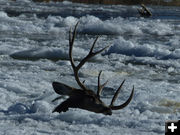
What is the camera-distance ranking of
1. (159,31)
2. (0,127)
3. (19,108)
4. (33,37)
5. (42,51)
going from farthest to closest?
(159,31), (33,37), (42,51), (19,108), (0,127)

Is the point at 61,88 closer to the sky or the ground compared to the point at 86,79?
closer to the sky

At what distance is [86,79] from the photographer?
365 inches

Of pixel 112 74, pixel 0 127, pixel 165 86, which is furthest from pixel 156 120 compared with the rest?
pixel 112 74

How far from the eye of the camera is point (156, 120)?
611 centimetres

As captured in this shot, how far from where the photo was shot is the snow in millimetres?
5836

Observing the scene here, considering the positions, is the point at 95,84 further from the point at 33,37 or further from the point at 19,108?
the point at 33,37

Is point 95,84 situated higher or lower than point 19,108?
lower

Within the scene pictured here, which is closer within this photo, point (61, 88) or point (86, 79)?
point (61, 88)

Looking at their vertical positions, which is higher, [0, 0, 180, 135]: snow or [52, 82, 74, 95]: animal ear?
[52, 82, 74, 95]: animal ear

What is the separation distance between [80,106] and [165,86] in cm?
315

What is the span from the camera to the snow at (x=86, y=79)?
5.84 metres

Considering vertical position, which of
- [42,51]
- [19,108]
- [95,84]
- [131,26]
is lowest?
[131,26]

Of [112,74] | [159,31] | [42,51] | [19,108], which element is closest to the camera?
[19,108]

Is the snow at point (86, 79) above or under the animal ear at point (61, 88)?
under
